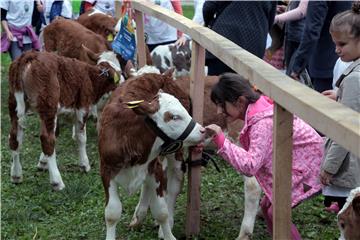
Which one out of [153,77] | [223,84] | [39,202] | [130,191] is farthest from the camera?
[39,202]

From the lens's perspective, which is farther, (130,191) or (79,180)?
(79,180)

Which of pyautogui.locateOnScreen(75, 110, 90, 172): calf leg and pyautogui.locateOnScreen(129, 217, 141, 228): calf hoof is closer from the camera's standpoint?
pyautogui.locateOnScreen(129, 217, 141, 228): calf hoof

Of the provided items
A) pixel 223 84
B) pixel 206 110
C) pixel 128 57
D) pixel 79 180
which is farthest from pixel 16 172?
pixel 223 84

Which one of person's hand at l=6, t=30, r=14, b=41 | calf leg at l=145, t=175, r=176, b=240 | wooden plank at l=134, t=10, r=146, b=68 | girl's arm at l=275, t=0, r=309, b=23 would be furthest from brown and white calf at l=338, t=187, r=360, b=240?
person's hand at l=6, t=30, r=14, b=41

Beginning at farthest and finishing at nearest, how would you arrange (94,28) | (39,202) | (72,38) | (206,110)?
(94,28) → (72,38) → (39,202) → (206,110)

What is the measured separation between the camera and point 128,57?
7.21 m

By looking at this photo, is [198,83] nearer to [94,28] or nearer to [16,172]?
[16,172]

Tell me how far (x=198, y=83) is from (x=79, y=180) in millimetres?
2559

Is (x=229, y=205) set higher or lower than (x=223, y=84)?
lower

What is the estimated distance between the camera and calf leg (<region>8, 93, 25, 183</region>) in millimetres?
7027

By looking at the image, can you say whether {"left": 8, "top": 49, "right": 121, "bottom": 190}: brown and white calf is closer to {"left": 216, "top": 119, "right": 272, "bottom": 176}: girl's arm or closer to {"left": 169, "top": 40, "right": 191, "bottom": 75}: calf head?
{"left": 169, "top": 40, "right": 191, "bottom": 75}: calf head

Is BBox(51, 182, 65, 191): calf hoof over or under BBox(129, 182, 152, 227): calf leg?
under

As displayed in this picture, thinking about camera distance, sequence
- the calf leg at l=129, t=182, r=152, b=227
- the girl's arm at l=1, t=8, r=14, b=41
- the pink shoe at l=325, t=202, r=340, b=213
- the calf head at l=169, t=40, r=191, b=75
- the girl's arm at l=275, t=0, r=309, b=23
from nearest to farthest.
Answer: the calf leg at l=129, t=182, r=152, b=227, the pink shoe at l=325, t=202, r=340, b=213, the girl's arm at l=275, t=0, r=309, b=23, the calf head at l=169, t=40, r=191, b=75, the girl's arm at l=1, t=8, r=14, b=41

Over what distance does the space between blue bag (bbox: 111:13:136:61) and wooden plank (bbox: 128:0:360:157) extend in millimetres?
2861
